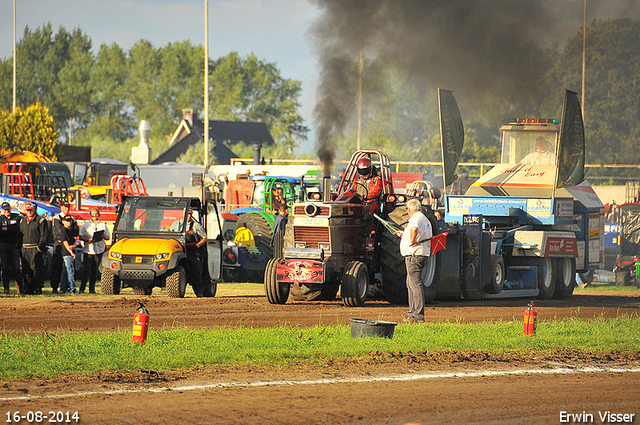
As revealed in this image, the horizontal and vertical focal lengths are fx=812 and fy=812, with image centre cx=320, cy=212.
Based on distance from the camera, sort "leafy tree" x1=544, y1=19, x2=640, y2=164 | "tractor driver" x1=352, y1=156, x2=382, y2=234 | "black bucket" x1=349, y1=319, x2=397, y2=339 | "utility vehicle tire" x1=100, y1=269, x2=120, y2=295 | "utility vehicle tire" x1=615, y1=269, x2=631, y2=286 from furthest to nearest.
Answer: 1. "leafy tree" x1=544, y1=19, x2=640, y2=164
2. "utility vehicle tire" x1=615, y1=269, x2=631, y2=286
3. "utility vehicle tire" x1=100, y1=269, x2=120, y2=295
4. "tractor driver" x1=352, y1=156, x2=382, y2=234
5. "black bucket" x1=349, y1=319, x2=397, y2=339

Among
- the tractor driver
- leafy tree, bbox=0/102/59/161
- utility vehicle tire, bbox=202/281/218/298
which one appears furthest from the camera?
leafy tree, bbox=0/102/59/161

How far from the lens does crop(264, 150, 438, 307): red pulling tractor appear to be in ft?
45.1

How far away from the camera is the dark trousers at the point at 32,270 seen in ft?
51.7

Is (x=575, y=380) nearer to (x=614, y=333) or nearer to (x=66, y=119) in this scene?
(x=614, y=333)

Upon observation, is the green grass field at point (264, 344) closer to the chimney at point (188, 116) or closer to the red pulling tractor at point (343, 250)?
the red pulling tractor at point (343, 250)

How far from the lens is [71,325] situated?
444 inches

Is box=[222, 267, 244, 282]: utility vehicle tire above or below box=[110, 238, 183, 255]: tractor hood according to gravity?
below

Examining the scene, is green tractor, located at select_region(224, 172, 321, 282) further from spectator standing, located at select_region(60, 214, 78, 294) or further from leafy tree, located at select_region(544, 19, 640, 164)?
leafy tree, located at select_region(544, 19, 640, 164)

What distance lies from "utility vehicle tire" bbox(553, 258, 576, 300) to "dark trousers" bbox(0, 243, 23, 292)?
1164 centimetres

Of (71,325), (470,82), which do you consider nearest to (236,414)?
(71,325)

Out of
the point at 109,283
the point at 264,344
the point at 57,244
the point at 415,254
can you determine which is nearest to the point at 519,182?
the point at 415,254

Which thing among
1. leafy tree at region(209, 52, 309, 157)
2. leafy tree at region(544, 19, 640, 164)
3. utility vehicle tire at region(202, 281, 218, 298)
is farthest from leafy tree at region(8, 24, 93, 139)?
utility vehicle tire at region(202, 281, 218, 298)

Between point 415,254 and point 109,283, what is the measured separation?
6.48 m

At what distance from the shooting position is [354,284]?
1362 centimetres
